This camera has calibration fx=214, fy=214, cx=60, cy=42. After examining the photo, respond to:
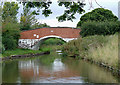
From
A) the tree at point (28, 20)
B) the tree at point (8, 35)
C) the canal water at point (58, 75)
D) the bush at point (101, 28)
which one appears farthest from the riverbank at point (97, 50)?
the tree at point (28, 20)

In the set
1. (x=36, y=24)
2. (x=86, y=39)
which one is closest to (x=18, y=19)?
(x=36, y=24)

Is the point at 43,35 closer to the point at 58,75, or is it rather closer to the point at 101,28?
the point at 101,28

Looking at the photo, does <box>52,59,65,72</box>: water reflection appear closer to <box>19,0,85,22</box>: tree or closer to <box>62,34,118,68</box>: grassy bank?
<box>62,34,118,68</box>: grassy bank

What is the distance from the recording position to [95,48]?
1969cm

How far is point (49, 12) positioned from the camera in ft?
21.3

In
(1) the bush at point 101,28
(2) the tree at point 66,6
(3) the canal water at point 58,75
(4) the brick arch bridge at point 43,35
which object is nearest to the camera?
(2) the tree at point 66,6

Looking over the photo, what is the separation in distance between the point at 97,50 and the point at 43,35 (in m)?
16.5

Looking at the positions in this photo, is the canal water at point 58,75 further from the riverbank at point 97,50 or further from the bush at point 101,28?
the bush at point 101,28

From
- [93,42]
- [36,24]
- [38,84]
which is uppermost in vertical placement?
[36,24]

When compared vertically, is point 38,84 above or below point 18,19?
below

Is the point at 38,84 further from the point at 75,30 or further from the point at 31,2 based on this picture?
the point at 75,30

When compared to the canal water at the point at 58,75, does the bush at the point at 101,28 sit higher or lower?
higher

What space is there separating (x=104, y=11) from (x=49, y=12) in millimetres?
37202

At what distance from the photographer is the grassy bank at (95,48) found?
1491 centimetres
